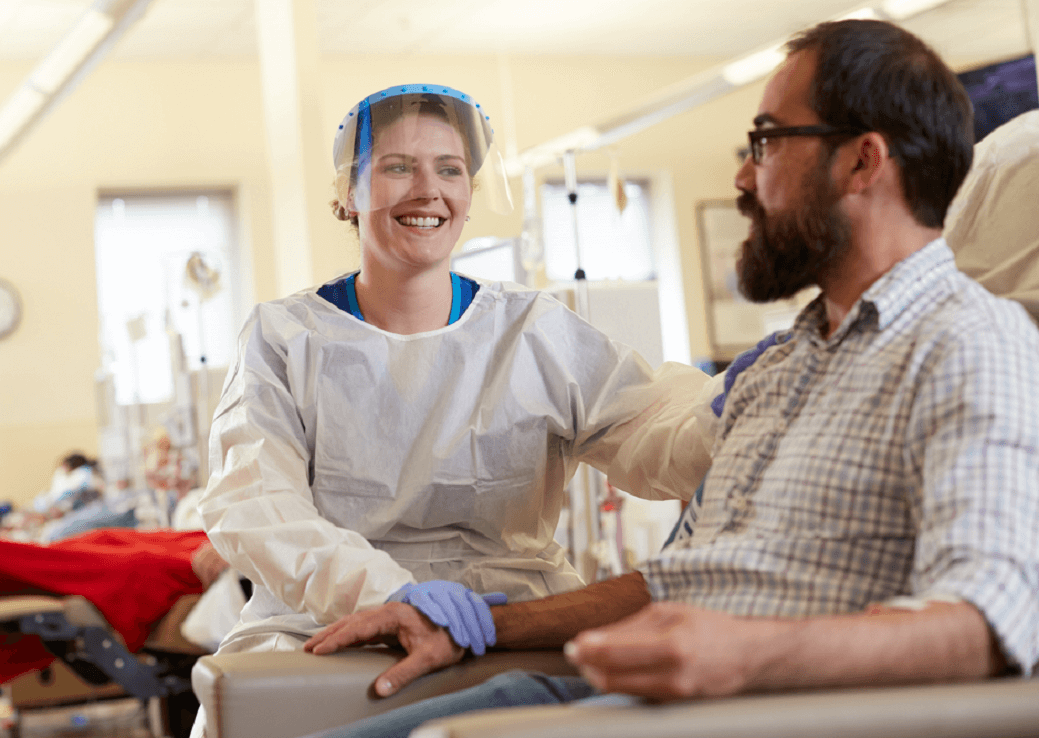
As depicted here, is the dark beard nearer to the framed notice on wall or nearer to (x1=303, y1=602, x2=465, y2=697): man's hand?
(x1=303, y1=602, x2=465, y2=697): man's hand

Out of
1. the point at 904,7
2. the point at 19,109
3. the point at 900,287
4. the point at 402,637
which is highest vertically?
the point at 19,109

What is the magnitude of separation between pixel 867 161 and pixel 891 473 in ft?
1.21

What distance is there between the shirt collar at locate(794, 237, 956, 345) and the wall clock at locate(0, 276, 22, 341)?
756 cm

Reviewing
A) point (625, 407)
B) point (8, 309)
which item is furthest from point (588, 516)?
point (8, 309)

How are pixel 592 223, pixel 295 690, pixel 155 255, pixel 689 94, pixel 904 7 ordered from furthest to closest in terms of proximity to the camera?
pixel 592 223, pixel 155 255, pixel 689 94, pixel 904 7, pixel 295 690

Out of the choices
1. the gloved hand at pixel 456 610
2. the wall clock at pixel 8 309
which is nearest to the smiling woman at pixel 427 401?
the gloved hand at pixel 456 610

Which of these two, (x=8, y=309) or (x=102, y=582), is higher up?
(x=8, y=309)

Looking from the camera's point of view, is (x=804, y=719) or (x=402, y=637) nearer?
(x=804, y=719)

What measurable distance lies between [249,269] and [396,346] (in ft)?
21.9

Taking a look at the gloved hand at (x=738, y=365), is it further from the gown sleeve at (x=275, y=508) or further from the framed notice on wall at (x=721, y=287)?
the framed notice on wall at (x=721, y=287)

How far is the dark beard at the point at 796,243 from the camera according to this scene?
126 centimetres

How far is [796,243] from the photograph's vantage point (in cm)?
129

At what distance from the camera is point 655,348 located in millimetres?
3008

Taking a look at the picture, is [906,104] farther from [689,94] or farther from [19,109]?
[19,109]
